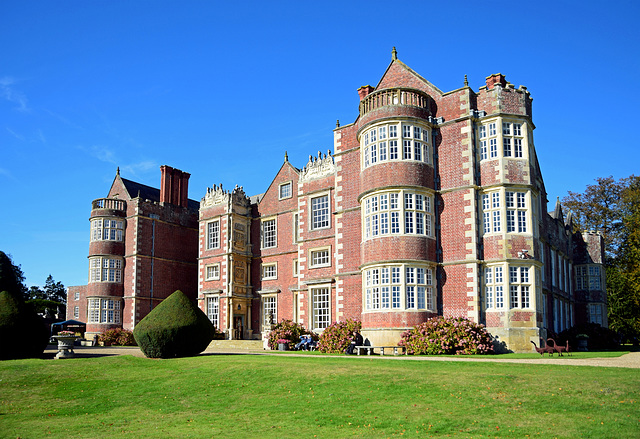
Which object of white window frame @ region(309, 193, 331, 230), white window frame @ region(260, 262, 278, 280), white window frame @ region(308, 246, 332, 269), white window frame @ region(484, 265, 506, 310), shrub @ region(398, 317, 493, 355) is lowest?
shrub @ region(398, 317, 493, 355)

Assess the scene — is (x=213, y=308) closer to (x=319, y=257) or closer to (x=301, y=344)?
(x=319, y=257)

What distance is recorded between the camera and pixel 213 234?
1662 inches

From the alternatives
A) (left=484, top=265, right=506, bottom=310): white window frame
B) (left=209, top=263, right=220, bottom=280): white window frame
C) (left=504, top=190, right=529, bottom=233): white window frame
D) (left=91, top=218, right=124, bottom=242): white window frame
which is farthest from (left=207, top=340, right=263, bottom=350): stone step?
(left=504, top=190, right=529, bottom=233): white window frame

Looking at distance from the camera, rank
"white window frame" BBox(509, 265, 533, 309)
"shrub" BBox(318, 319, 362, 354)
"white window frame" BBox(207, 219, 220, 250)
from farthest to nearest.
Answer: "white window frame" BBox(207, 219, 220, 250)
"shrub" BBox(318, 319, 362, 354)
"white window frame" BBox(509, 265, 533, 309)

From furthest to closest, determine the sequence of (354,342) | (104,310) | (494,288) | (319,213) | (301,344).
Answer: (104,310) → (319,213) → (301,344) → (354,342) → (494,288)

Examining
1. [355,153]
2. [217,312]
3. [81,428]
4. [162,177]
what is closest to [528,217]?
[355,153]

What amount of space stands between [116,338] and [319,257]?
1694 cm

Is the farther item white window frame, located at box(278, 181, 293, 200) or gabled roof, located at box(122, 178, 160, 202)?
gabled roof, located at box(122, 178, 160, 202)

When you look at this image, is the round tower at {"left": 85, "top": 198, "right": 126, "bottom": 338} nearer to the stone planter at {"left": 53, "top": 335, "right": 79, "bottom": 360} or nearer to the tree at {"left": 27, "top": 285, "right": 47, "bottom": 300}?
the stone planter at {"left": 53, "top": 335, "right": 79, "bottom": 360}

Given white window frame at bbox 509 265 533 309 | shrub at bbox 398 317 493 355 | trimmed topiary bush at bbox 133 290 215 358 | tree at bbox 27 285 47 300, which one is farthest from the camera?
tree at bbox 27 285 47 300

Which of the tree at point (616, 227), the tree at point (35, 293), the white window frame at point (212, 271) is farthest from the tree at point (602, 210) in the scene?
the tree at point (35, 293)

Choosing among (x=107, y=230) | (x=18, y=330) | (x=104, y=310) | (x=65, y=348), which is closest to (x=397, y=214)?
(x=65, y=348)

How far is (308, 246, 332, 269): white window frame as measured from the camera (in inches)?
1369

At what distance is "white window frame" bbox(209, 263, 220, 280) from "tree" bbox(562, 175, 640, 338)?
29.8m
